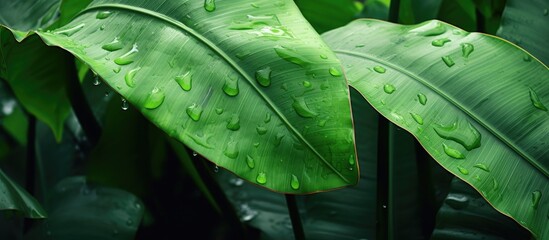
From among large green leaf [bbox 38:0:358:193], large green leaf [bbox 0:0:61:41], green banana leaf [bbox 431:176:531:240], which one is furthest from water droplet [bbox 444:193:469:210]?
large green leaf [bbox 0:0:61:41]

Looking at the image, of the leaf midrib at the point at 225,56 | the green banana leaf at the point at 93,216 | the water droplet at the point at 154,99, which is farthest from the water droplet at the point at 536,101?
the green banana leaf at the point at 93,216

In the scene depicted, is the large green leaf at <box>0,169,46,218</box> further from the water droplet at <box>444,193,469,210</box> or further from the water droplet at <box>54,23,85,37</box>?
the water droplet at <box>444,193,469,210</box>

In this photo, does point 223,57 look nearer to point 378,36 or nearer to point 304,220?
point 378,36

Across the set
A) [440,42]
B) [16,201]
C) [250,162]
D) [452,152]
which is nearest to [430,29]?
[440,42]

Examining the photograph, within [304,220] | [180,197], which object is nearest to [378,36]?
[304,220]

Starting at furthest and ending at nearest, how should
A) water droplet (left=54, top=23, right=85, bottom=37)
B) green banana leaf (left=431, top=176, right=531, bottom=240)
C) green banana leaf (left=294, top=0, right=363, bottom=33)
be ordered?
1. green banana leaf (left=294, top=0, right=363, bottom=33)
2. green banana leaf (left=431, top=176, right=531, bottom=240)
3. water droplet (left=54, top=23, right=85, bottom=37)

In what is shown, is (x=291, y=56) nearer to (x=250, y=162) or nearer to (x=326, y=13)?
(x=250, y=162)

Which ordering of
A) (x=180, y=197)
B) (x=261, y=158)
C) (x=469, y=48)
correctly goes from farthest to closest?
1. (x=180, y=197)
2. (x=469, y=48)
3. (x=261, y=158)

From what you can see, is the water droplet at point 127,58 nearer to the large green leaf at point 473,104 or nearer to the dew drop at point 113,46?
the dew drop at point 113,46
